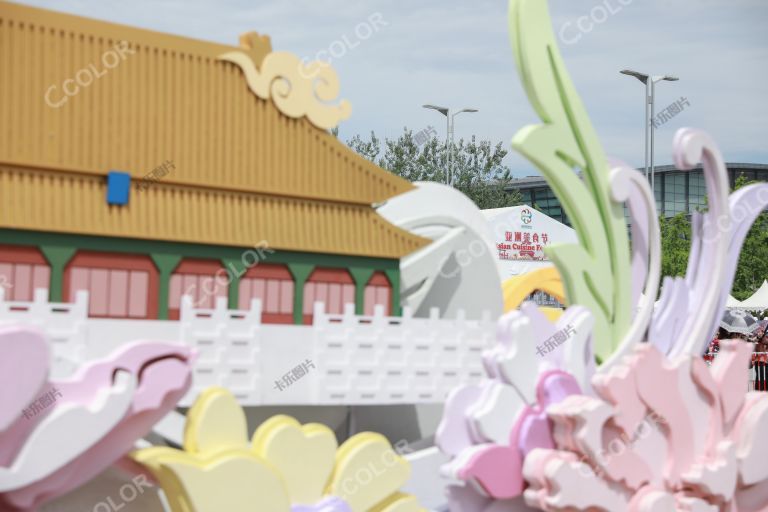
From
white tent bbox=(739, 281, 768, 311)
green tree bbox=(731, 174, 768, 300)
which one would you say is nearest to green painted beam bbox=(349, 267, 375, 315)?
white tent bbox=(739, 281, 768, 311)

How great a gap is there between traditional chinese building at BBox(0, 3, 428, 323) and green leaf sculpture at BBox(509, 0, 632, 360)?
1.46 meters

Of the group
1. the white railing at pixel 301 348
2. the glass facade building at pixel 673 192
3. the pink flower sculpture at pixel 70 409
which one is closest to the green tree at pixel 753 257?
the white railing at pixel 301 348

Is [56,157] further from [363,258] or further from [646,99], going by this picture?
[646,99]

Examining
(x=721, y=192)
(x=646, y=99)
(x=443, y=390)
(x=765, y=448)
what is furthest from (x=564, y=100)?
(x=646, y=99)

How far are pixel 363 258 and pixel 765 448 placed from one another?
330cm

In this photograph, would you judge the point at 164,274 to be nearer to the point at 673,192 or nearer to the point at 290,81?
the point at 290,81

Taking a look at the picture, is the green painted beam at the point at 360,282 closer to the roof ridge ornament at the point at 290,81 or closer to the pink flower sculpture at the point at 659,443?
the roof ridge ornament at the point at 290,81

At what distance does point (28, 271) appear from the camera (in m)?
6.89

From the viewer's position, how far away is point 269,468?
553cm

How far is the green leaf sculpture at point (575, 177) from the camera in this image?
7.19m

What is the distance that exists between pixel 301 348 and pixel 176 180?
156 cm

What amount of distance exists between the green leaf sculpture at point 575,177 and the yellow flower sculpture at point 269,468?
6.31 feet
